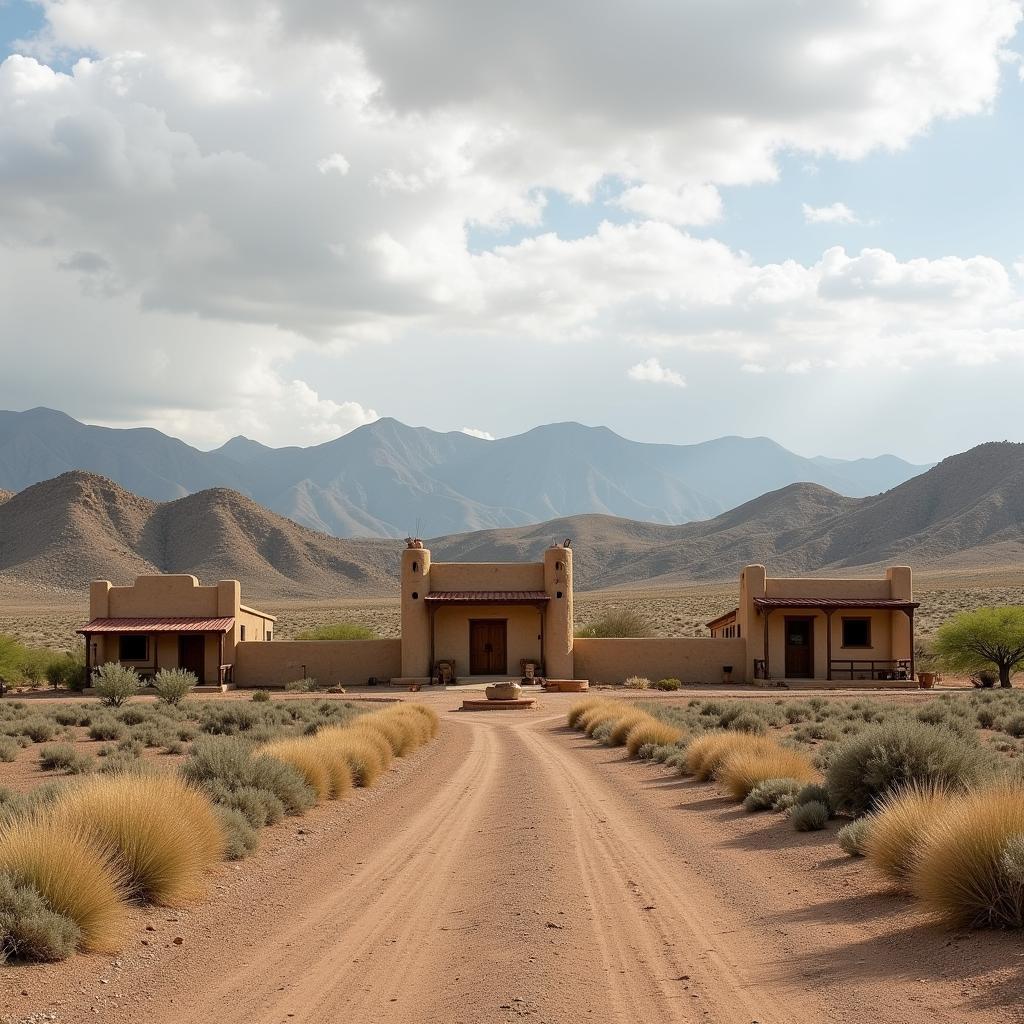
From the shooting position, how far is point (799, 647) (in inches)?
1700

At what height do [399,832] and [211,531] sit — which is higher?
[211,531]

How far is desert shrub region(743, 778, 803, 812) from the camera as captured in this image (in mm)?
14164

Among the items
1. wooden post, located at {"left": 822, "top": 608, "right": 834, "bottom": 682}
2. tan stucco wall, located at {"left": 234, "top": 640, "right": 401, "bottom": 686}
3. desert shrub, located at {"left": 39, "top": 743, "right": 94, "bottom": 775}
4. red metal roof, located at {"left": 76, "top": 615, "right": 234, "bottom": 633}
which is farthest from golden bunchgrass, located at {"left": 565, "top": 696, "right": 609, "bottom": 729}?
red metal roof, located at {"left": 76, "top": 615, "right": 234, "bottom": 633}

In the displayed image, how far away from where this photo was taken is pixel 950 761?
12.1 m

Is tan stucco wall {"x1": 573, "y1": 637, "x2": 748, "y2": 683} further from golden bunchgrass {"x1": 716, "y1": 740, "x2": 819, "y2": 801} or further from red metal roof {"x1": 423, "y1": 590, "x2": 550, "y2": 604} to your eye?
golden bunchgrass {"x1": 716, "y1": 740, "x2": 819, "y2": 801}

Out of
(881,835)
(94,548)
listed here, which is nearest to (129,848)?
(881,835)

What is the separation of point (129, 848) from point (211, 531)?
409 feet

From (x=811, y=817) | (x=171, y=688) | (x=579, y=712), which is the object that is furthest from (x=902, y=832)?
(x=171, y=688)

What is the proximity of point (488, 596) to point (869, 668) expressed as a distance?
575 inches

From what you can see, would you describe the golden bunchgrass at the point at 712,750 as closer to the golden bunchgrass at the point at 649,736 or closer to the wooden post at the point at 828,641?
the golden bunchgrass at the point at 649,736

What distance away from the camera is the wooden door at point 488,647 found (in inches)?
1716

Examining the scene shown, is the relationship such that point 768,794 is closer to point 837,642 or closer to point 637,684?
point 637,684

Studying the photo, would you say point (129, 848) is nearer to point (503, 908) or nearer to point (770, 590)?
point (503, 908)

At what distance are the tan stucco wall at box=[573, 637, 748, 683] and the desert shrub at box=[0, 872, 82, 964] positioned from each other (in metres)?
36.4
